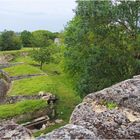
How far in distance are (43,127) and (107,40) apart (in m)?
8.63

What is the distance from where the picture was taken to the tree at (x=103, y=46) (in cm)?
3095

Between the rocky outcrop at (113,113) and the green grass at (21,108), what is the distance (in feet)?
65.4

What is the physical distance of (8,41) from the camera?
83.1 m

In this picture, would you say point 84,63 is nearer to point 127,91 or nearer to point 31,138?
point 127,91

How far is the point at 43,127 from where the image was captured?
104 ft

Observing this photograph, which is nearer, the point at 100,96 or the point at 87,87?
the point at 100,96

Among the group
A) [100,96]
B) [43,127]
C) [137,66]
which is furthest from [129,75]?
[100,96]

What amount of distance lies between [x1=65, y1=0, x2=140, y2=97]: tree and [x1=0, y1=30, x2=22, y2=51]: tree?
51291mm

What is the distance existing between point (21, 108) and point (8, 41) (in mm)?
51938

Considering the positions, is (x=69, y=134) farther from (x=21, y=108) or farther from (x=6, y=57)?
(x=6, y=57)

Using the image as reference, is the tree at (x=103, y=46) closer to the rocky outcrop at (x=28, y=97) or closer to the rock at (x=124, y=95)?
the rocky outcrop at (x=28, y=97)

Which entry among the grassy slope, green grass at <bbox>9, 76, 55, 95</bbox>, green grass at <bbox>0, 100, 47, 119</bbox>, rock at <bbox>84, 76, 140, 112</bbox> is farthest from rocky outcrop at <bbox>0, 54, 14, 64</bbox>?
rock at <bbox>84, 76, 140, 112</bbox>

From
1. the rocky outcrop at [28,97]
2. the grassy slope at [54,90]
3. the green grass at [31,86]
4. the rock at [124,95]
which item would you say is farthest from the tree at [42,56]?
the rock at [124,95]

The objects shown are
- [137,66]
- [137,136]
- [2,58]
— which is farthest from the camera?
[2,58]
